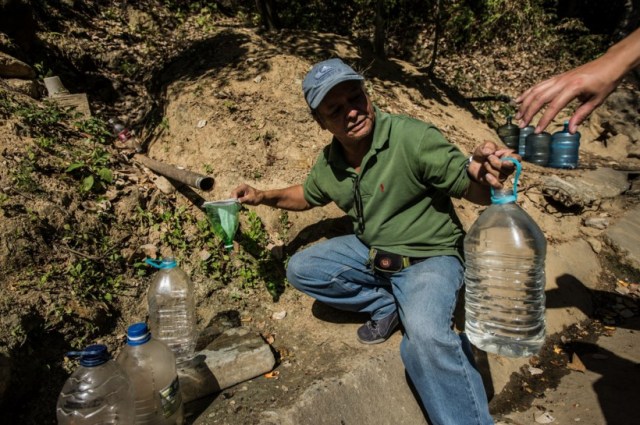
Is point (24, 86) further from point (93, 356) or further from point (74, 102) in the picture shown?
point (93, 356)

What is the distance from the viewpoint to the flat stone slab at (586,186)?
16.6ft

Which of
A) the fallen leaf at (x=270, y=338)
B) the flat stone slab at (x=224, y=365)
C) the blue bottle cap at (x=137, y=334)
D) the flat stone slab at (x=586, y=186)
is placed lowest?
the fallen leaf at (x=270, y=338)

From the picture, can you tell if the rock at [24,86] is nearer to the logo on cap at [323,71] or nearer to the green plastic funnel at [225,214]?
the green plastic funnel at [225,214]

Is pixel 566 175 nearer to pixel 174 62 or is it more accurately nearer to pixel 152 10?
pixel 174 62

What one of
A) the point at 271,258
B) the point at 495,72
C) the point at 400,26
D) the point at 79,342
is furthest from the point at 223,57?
the point at 495,72

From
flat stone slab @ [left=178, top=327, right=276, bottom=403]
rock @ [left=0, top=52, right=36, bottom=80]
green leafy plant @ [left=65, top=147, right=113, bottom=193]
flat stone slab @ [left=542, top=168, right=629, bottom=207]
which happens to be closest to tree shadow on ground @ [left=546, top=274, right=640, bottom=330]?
flat stone slab @ [left=542, top=168, right=629, bottom=207]

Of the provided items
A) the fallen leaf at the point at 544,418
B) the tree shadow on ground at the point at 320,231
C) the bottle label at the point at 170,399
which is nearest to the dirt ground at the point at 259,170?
the tree shadow on ground at the point at 320,231

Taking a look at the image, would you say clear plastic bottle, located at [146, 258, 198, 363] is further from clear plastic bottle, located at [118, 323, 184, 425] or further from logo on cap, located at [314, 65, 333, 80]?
logo on cap, located at [314, 65, 333, 80]

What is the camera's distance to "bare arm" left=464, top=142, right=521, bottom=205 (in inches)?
79.8

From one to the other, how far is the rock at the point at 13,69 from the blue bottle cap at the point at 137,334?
11.4 ft

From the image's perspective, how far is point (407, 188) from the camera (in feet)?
8.59

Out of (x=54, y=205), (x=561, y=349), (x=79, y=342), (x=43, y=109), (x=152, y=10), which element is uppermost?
(x=152, y=10)

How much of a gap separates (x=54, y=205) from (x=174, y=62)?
11.9 ft

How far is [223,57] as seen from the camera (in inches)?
230
